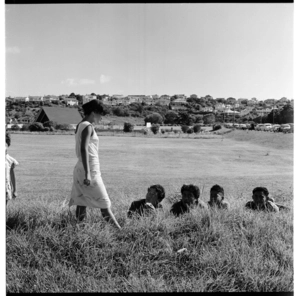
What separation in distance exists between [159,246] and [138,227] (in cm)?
28

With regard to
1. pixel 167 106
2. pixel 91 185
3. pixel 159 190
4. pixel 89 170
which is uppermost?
pixel 167 106

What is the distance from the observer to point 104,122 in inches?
150

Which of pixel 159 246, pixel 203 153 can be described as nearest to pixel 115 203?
pixel 159 246

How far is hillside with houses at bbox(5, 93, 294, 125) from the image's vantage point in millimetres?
3727

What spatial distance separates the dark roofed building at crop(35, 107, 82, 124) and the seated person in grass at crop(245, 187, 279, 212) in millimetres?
2086

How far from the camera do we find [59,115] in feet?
12.7

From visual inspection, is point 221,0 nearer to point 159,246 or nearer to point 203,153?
point 203,153

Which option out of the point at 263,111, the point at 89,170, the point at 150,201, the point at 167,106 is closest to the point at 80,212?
the point at 89,170

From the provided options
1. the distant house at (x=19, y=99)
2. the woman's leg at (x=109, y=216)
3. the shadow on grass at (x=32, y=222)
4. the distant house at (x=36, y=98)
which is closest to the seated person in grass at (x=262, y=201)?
the woman's leg at (x=109, y=216)

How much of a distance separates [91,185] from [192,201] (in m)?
1.10

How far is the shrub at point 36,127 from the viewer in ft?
12.4

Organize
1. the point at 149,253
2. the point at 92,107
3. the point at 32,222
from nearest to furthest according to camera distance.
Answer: the point at 149,253 < the point at 92,107 < the point at 32,222

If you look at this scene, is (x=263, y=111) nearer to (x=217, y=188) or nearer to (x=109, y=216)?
(x=217, y=188)

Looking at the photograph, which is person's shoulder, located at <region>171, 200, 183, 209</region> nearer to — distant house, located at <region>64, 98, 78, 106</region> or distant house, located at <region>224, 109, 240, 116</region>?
distant house, located at <region>224, 109, 240, 116</region>
